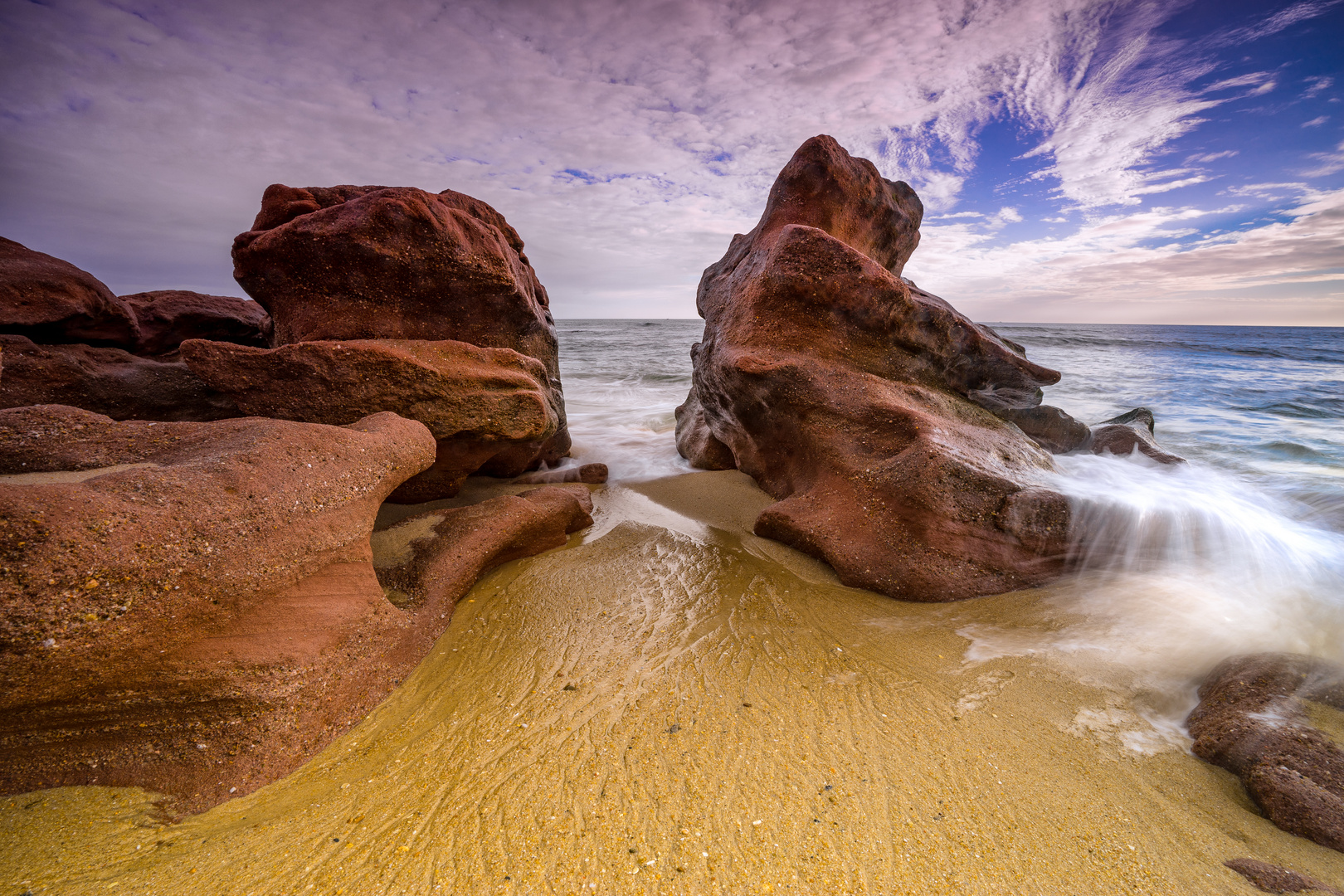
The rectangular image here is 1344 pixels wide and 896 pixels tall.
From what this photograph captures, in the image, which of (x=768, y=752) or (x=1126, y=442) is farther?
(x=1126, y=442)

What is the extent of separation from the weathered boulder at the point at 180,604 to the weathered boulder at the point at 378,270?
1576 mm

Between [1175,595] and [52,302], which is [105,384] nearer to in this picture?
[52,302]

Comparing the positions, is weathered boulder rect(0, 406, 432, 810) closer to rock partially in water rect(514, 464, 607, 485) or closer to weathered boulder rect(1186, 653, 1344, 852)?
rock partially in water rect(514, 464, 607, 485)

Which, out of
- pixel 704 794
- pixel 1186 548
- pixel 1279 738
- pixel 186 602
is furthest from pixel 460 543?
pixel 1186 548

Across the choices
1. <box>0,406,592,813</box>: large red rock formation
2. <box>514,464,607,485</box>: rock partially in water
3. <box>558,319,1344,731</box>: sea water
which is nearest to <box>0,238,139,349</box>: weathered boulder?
<box>0,406,592,813</box>: large red rock formation

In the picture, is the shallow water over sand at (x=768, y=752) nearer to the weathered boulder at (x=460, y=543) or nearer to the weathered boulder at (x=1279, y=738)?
the weathered boulder at (x=1279, y=738)

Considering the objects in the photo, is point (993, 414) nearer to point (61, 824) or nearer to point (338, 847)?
point (338, 847)

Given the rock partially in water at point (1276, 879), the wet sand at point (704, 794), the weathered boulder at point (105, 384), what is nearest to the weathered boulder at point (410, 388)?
the weathered boulder at point (105, 384)

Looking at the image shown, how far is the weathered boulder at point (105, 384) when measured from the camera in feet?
11.3

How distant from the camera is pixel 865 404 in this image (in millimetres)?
4016

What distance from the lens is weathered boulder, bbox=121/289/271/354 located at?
5281mm

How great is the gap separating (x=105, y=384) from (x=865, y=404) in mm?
5628

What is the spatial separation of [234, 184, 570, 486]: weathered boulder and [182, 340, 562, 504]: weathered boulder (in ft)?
0.35

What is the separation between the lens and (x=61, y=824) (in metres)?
1.62
